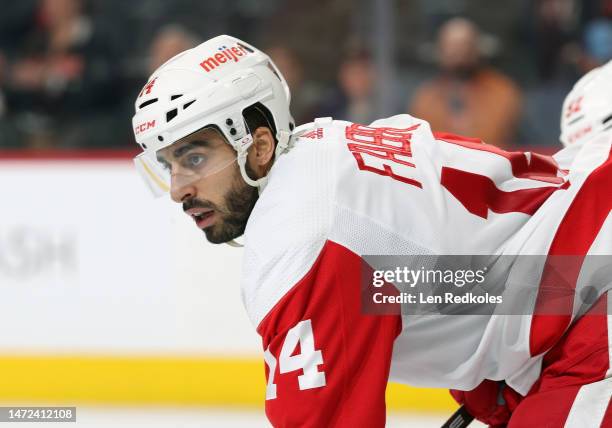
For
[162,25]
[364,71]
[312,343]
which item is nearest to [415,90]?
[364,71]

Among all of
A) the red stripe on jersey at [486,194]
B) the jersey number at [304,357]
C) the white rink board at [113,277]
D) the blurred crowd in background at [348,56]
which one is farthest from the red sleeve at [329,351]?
the blurred crowd in background at [348,56]

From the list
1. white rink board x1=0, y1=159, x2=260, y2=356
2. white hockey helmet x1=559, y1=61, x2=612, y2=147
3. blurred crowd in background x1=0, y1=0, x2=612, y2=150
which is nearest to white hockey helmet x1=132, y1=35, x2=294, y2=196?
white hockey helmet x1=559, y1=61, x2=612, y2=147

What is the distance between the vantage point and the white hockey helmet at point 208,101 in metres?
1.81

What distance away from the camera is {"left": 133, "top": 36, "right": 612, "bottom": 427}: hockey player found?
1.60 m

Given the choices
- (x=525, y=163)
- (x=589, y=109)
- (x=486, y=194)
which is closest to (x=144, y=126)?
(x=486, y=194)

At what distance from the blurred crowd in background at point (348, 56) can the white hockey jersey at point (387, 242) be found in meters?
1.99

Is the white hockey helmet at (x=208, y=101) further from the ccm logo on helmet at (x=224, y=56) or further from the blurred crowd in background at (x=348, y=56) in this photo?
the blurred crowd in background at (x=348, y=56)

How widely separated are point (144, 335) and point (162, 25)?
132 centimetres

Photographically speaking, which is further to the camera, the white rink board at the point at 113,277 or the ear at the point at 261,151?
the white rink board at the point at 113,277

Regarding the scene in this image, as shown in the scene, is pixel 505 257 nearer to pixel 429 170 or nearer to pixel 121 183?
pixel 429 170

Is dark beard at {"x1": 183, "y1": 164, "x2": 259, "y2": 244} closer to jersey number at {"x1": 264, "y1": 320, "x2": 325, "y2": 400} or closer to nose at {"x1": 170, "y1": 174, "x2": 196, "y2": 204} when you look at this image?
nose at {"x1": 170, "y1": 174, "x2": 196, "y2": 204}

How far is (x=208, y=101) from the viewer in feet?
5.98

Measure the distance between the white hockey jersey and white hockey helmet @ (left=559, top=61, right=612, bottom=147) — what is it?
1.72ft

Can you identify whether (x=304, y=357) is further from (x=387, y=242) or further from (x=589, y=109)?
(x=589, y=109)
